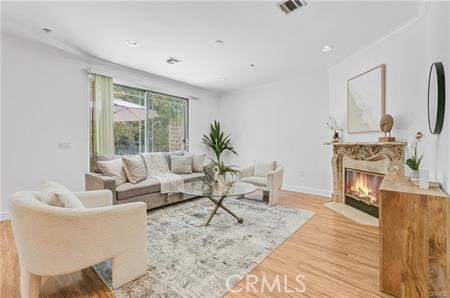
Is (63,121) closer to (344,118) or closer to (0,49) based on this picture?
(0,49)

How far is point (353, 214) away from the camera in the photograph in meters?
3.09

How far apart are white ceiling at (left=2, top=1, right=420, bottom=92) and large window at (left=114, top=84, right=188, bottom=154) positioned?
2.81ft

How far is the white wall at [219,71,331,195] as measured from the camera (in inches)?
168

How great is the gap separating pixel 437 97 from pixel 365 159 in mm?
1603

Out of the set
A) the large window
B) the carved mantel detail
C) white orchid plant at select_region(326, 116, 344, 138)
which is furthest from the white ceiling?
the carved mantel detail

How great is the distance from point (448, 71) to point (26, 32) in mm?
4643

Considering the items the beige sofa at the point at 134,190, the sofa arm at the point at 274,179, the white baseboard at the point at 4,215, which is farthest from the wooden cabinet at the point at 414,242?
the white baseboard at the point at 4,215

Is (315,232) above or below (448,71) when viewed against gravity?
below

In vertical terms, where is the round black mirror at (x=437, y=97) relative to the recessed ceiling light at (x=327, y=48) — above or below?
below

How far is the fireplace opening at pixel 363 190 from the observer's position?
305cm

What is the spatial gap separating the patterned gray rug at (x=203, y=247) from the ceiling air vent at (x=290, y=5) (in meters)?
2.54

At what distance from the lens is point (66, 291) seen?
153cm

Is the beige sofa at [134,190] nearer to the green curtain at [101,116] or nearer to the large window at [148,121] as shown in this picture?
the green curtain at [101,116]

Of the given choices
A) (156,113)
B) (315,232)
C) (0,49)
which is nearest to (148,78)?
(156,113)
